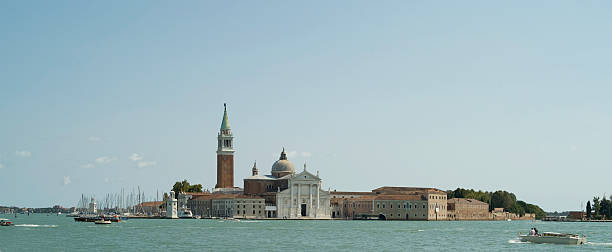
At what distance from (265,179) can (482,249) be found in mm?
71893

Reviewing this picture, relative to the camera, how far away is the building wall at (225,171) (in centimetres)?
12638

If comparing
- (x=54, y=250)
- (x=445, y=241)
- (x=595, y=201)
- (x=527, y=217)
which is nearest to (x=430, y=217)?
(x=595, y=201)

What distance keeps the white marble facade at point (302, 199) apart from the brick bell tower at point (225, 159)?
50.1 ft

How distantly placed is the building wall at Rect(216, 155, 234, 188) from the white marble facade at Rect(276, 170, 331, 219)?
15.4 metres

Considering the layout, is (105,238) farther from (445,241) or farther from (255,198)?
(255,198)

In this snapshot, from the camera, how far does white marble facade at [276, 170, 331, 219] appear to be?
113062 millimetres

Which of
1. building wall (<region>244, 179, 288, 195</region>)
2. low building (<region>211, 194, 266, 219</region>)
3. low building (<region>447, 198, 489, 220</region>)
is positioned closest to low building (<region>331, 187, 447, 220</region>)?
low building (<region>447, 198, 489, 220</region>)

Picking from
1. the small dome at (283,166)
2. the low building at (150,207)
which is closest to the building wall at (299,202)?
the small dome at (283,166)

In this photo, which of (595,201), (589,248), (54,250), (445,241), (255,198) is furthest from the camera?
(595,201)

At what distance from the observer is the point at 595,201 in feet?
410

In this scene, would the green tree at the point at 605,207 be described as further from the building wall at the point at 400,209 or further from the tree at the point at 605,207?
the building wall at the point at 400,209

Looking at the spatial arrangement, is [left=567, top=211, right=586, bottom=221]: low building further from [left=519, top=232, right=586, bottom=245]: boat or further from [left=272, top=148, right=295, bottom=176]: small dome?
[left=519, top=232, right=586, bottom=245]: boat

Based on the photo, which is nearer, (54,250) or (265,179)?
(54,250)

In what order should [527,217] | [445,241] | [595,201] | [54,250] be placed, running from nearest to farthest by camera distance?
1. [54,250]
2. [445,241]
3. [595,201]
4. [527,217]
